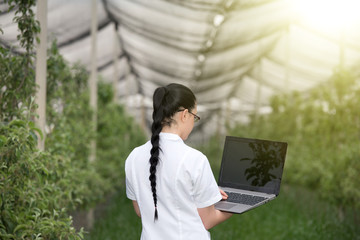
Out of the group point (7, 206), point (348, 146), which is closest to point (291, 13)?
point (348, 146)

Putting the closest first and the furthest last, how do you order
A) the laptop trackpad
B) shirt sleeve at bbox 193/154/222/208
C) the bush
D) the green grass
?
shirt sleeve at bbox 193/154/222/208, the laptop trackpad, the green grass, the bush

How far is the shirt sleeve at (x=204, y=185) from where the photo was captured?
1.83m

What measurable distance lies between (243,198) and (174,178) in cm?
42

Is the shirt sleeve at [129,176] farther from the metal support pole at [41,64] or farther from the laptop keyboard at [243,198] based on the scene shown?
the metal support pole at [41,64]

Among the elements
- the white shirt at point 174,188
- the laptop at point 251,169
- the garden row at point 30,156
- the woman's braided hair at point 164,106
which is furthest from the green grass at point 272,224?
the woman's braided hair at point 164,106

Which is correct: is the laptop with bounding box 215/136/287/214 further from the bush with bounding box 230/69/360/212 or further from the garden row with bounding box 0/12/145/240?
the bush with bounding box 230/69/360/212

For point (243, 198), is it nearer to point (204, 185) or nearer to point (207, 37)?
point (204, 185)

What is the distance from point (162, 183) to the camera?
74.5 inches

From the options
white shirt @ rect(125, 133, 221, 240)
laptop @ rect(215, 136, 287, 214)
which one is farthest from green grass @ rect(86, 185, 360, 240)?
white shirt @ rect(125, 133, 221, 240)

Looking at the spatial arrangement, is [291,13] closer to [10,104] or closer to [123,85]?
[10,104]

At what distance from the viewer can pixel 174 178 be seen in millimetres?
1862

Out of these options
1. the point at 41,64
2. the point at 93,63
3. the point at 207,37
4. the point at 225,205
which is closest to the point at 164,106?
the point at 225,205

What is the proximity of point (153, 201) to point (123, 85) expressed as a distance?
1396 cm

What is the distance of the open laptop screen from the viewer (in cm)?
219
